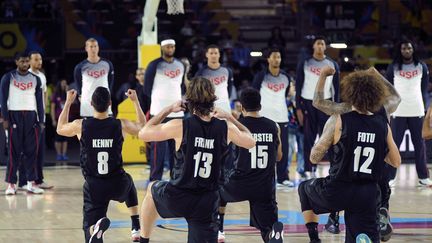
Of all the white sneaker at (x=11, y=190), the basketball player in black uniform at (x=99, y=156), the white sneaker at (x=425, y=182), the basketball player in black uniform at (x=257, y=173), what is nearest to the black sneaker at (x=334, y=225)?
the basketball player in black uniform at (x=257, y=173)

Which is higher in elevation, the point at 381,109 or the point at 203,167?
the point at 381,109

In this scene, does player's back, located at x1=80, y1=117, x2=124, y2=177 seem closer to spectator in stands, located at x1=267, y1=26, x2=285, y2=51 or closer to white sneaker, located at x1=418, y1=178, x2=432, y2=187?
white sneaker, located at x1=418, y1=178, x2=432, y2=187

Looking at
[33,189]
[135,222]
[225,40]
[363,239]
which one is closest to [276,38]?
[225,40]

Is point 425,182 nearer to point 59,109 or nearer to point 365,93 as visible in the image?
point 365,93

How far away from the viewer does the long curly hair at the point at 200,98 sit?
8.57 meters

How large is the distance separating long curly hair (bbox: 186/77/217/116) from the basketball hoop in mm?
6870

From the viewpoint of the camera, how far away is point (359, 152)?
8656 millimetres

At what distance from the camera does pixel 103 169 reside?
9.77 meters

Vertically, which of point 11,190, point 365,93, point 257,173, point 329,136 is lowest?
point 11,190

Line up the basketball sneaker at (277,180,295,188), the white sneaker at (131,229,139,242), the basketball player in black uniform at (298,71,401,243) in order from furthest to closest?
the basketball sneaker at (277,180,295,188) < the white sneaker at (131,229,139,242) < the basketball player in black uniform at (298,71,401,243)

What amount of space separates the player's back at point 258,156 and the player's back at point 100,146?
1168 millimetres

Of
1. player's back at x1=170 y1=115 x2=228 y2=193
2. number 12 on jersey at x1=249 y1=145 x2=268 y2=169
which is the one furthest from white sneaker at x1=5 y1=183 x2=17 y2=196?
player's back at x1=170 y1=115 x2=228 y2=193

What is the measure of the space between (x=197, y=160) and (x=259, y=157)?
149 cm

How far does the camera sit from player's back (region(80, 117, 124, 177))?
978cm
